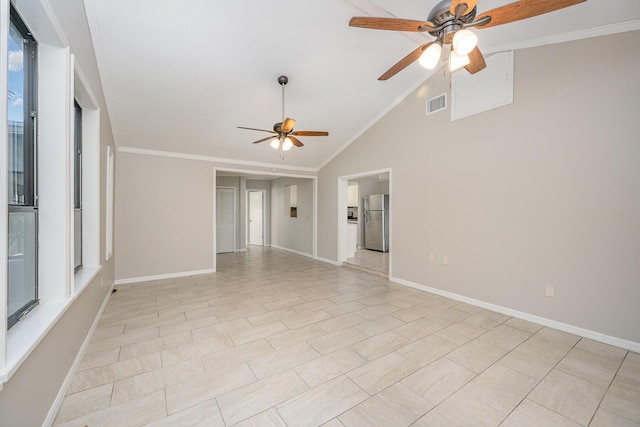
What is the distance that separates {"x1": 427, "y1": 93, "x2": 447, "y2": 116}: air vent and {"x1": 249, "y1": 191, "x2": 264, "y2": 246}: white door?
6586mm

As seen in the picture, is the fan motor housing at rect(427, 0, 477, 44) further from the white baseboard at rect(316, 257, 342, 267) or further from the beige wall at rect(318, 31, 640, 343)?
the white baseboard at rect(316, 257, 342, 267)

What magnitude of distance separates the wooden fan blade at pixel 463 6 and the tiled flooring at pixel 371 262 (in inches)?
164

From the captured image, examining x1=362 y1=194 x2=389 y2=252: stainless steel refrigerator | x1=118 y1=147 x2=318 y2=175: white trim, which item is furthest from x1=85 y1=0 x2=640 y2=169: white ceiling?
x1=362 y1=194 x2=389 y2=252: stainless steel refrigerator

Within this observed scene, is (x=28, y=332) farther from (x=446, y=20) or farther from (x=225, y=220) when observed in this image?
(x=225, y=220)

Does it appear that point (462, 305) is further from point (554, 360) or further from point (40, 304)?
point (40, 304)

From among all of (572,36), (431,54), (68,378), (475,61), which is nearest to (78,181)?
(68,378)

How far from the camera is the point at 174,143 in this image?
4.74m

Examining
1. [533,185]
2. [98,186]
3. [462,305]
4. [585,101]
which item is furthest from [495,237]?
[98,186]

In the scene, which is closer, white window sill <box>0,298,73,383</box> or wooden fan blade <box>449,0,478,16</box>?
white window sill <box>0,298,73,383</box>

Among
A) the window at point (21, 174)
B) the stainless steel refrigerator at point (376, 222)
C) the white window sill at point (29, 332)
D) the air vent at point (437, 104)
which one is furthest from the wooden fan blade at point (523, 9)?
the stainless steel refrigerator at point (376, 222)

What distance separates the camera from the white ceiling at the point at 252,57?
253cm

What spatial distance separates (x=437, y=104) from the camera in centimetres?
400

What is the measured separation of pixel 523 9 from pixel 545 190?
2.09 metres

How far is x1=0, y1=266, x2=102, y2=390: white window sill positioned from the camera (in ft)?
3.74
